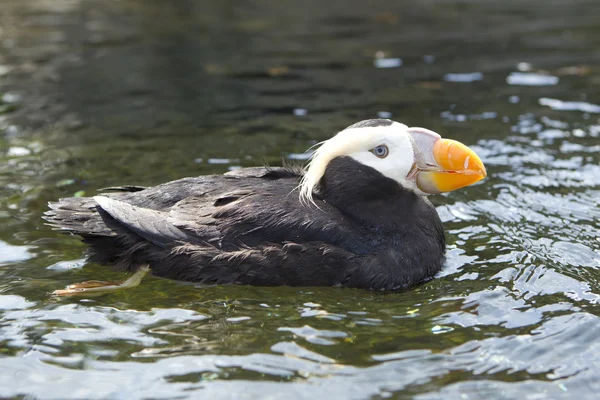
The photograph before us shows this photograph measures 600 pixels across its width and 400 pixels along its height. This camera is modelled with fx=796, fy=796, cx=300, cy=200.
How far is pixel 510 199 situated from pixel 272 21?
742 cm

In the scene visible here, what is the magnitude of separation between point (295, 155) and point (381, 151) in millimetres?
2123

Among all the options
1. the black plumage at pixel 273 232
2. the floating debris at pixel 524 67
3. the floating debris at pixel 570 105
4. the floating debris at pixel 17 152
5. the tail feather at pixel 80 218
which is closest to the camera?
the black plumage at pixel 273 232

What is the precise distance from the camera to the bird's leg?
14.2 ft

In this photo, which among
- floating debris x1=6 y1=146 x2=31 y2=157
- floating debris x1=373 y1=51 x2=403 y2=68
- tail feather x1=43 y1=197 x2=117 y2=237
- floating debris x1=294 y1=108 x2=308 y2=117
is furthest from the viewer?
floating debris x1=373 y1=51 x2=403 y2=68

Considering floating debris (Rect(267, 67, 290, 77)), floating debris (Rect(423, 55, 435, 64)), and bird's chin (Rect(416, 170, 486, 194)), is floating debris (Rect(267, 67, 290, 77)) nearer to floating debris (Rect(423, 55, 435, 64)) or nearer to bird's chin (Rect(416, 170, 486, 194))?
floating debris (Rect(423, 55, 435, 64))

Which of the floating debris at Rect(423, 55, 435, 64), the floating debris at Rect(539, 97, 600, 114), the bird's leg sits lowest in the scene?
the bird's leg

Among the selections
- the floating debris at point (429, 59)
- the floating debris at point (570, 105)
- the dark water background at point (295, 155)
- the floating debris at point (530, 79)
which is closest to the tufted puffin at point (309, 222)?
the dark water background at point (295, 155)

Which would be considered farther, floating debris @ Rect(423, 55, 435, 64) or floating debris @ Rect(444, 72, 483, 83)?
floating debris @ Rect(423, 55, 435, 64)

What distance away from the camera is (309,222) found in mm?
4312

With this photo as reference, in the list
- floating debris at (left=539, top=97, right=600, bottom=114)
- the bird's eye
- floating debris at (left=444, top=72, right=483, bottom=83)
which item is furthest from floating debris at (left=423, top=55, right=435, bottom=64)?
the bird's eye

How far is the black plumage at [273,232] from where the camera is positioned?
14.1ft

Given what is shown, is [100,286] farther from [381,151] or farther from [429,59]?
[429,59]

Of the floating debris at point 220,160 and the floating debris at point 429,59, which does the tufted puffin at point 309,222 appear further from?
the floating debris at point 429,59

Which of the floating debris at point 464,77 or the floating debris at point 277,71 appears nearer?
the floating debris at point 464,77
